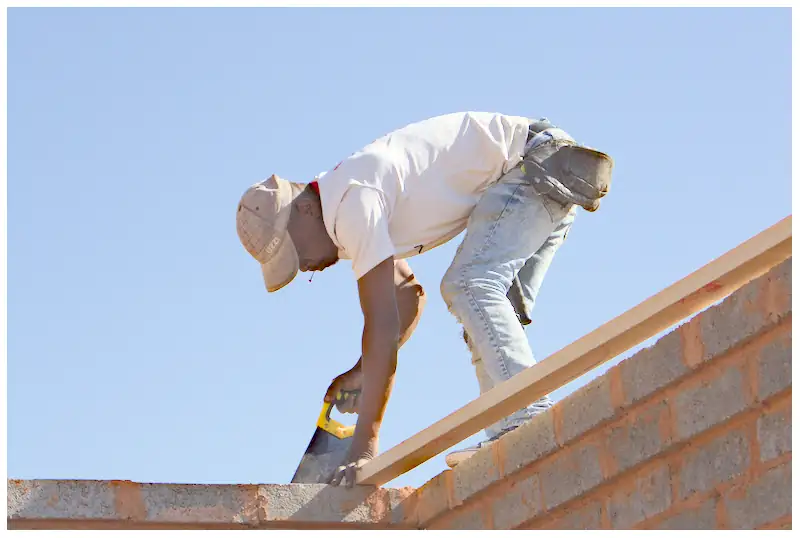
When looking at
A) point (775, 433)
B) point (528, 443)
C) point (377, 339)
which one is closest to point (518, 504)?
point (528, 443)

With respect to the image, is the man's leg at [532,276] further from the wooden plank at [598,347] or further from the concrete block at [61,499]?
the concrete block at [61,499]

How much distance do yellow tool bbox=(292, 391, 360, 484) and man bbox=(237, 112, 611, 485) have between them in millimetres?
286

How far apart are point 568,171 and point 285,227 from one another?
1.01m

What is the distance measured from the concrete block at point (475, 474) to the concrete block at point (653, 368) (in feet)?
2.27

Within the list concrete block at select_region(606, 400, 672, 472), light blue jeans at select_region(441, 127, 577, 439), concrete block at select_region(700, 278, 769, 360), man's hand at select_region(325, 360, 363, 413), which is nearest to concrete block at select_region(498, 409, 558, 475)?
light blue jeans at select_region(441, 127, 577, 439)

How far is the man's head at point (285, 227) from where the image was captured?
4781 mm


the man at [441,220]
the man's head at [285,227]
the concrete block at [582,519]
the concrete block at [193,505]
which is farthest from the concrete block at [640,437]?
the man's head at [285,227]

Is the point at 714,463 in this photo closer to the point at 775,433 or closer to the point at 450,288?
the point at 775,433

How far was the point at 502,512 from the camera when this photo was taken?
13.9ft

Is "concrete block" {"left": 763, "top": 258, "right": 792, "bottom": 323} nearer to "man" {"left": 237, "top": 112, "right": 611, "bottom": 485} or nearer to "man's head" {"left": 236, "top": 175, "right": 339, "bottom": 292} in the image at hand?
"man" {"left": 237, "top": 112, "right": 611, "bottom": 485}

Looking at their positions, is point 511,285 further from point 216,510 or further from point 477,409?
point 216,510

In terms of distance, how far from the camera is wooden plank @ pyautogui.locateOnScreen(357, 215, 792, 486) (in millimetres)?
3389
